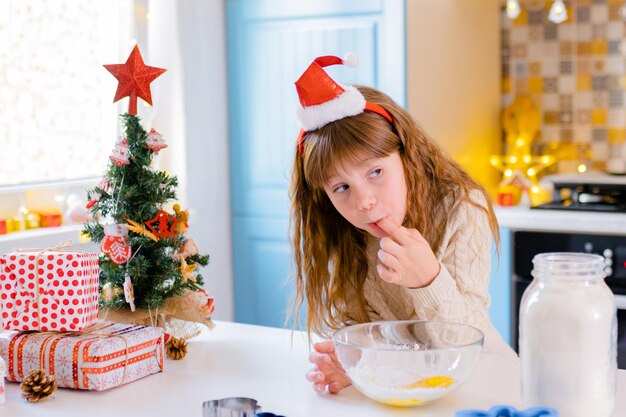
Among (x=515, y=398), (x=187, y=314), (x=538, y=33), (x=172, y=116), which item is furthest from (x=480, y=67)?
(x=515, y=398)

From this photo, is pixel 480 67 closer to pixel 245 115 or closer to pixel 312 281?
pixel 245 115

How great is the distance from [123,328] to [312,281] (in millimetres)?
374

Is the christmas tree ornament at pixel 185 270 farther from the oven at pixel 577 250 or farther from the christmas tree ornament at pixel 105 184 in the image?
the oven at pixel 577 250

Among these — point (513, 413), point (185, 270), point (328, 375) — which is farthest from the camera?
point (185, 270)

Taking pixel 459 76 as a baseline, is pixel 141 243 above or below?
below

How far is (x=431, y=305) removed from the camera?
143 cm

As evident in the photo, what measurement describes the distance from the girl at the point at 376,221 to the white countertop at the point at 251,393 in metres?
0.06

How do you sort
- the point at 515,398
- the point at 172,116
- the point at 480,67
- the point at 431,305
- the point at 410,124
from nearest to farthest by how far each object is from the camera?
the point at 515,398
the point at 431,305
the point at 410,124
the point at 172,116
the point at 480,67

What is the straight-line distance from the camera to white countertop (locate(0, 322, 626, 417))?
125 centimetres

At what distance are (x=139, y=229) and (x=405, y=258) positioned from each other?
0.52 meters

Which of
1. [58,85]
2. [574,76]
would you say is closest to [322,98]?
[58,85]

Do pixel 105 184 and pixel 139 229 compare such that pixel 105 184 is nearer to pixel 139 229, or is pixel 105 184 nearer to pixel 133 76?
pixel 139 229

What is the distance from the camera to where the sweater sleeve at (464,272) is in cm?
144

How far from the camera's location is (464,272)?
5.19 ft
